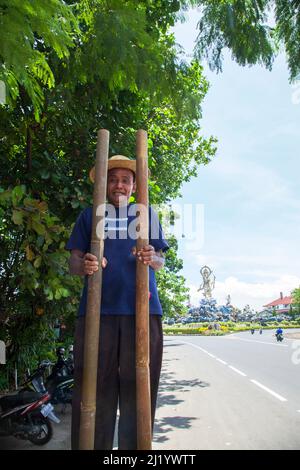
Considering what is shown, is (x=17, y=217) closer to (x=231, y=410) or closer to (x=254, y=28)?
(x=254, y=28)

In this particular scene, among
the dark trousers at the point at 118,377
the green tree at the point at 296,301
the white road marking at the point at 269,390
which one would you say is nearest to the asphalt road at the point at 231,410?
the white road marking at the point at 269,390

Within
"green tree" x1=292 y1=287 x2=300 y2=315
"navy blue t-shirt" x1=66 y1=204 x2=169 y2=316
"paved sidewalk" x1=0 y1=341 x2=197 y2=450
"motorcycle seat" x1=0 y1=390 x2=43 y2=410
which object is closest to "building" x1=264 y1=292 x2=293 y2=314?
"green tree" x1=292 y1=287 x2=300 y2=315

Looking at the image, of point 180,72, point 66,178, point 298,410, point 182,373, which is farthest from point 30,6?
point 182,373

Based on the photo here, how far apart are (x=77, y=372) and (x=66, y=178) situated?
3.74m

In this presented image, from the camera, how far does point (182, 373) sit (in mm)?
13703

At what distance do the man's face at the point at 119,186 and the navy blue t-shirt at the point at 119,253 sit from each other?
0.14 feet

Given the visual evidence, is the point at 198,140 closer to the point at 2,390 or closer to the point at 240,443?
the point at 2,390

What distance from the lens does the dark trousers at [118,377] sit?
2.01m

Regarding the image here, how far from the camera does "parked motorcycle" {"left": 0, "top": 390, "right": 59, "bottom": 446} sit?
16.7ft

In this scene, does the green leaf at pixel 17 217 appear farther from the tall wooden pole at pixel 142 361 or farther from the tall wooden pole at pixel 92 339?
the tall wooden pole at pixel 142 361

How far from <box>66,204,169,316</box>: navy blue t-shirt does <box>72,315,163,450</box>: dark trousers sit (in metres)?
0.08

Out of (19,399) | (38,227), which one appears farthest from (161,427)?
(38,227)

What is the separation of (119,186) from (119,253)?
0.37 meters
